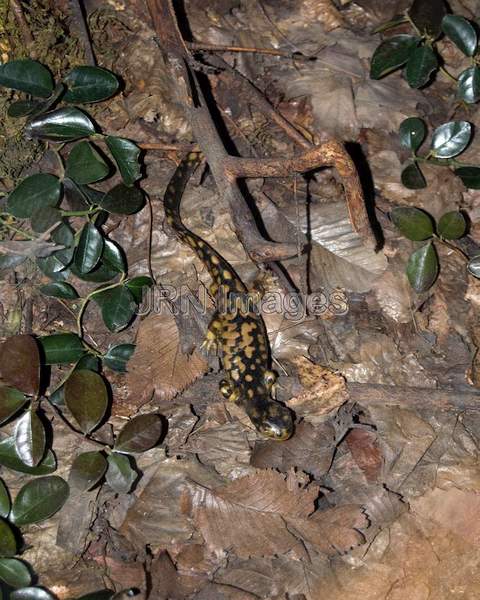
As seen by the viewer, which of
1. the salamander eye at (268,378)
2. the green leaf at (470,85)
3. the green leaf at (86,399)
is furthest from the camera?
the green leaf at (470,85)

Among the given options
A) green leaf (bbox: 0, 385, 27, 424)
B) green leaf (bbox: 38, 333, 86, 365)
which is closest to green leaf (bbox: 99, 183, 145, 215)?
green leaf (bbox: 38, 333, 86, 365)

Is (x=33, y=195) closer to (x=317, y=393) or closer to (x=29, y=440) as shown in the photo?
Answer: (x=29, y=440)

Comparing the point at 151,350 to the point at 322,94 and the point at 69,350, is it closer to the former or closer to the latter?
the point at 69,350

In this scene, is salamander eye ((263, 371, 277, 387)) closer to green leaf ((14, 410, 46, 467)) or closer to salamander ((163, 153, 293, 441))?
salamander ((163, 153, 293, 441))

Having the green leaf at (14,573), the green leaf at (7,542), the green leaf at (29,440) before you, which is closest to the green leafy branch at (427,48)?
the green leaf at (29,440)

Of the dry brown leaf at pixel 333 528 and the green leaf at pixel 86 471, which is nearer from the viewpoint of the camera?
the green leaf at pixel 86 471

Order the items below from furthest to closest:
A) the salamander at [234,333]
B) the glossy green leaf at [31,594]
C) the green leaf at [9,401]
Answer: the salamander at [234,333], the green leaf at [9,401], the glossy green leaf at [31,594]

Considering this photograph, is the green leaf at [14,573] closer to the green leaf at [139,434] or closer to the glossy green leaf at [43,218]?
the green leaf at [139,434]

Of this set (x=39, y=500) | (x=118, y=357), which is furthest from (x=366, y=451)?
(x=39, y=500)

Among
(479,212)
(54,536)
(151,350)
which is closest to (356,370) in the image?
(151,350)

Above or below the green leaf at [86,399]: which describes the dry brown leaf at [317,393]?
below
